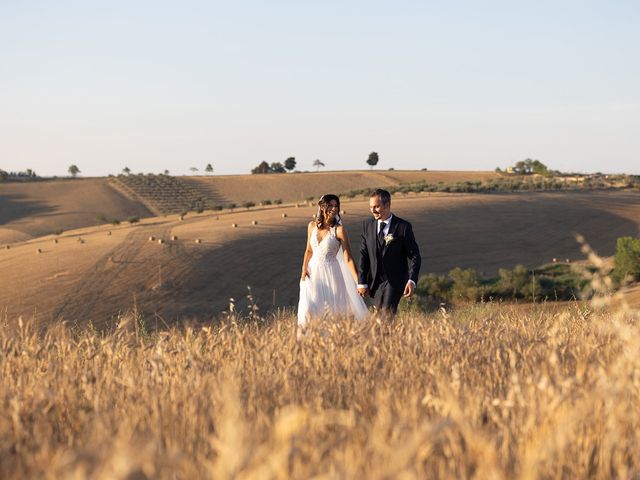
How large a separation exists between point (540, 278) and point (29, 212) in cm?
6621

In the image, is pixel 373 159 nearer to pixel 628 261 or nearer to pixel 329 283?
pixel 628 261

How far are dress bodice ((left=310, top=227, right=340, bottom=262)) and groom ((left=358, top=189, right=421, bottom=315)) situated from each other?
712 millimetres

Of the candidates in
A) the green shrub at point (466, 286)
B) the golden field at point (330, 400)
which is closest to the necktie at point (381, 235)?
the golden field at point (330, 400)

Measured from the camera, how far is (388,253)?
9.48 m

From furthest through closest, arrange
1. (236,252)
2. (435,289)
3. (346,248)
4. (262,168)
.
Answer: (262,168), (236,252), (435,289), (346,248)

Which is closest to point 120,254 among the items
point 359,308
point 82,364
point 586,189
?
point 359,308

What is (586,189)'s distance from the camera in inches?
2525

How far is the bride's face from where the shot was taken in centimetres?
1002

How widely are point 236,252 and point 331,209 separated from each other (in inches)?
981

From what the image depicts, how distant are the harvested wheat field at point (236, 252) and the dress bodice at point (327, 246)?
1053cm

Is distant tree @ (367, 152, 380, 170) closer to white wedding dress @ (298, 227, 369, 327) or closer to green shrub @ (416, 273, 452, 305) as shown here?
green shrub @ (416, 273, 452, 305)

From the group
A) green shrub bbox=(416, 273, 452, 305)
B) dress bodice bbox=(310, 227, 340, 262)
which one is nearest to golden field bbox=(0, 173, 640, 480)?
dress bodice bbox=(310, 227, 340, 262)

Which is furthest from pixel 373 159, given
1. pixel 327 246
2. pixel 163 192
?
pixel 327 246

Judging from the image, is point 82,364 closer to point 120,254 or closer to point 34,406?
point 34,406
